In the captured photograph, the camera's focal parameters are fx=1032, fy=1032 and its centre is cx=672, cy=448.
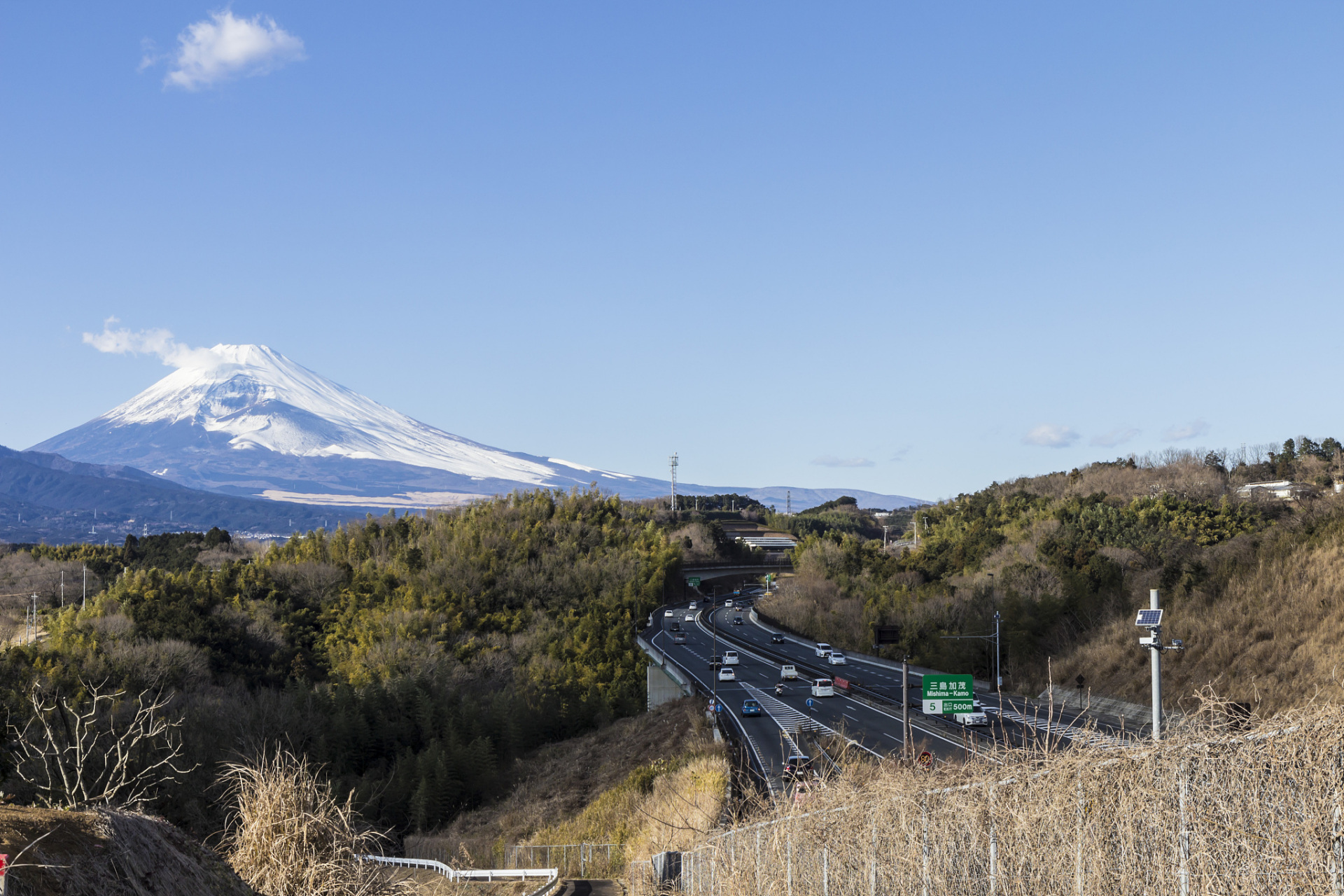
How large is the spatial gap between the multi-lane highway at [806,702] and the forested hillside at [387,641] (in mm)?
7513

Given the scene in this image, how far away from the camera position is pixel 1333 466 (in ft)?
395

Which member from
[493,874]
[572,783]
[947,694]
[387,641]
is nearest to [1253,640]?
[947,694]

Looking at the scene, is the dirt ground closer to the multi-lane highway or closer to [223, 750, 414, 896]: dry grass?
[223, 750, 414, 896]: dry grass

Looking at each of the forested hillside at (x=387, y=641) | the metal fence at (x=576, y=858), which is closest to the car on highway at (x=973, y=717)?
the metal fence at (x=576, y=858)

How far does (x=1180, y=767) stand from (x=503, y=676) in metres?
84.6

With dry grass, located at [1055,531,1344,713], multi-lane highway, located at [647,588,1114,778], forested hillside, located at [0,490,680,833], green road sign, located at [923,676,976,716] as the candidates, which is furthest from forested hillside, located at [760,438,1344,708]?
forested hillside, located at [0,490,680,833]

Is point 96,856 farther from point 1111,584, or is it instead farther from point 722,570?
point 722,570

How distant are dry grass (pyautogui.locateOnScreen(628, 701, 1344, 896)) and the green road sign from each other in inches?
1214

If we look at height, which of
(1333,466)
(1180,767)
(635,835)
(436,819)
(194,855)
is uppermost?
(1333,466)

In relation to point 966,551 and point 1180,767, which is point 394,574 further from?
point 1180,767

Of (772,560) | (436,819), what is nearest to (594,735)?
(436,819)

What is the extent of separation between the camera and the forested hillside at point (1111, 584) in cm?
4531

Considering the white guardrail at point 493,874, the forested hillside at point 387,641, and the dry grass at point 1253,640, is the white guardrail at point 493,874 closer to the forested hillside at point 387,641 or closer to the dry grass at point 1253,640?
the forested hillside at point 387,641

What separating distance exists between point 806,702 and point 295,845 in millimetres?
49327
